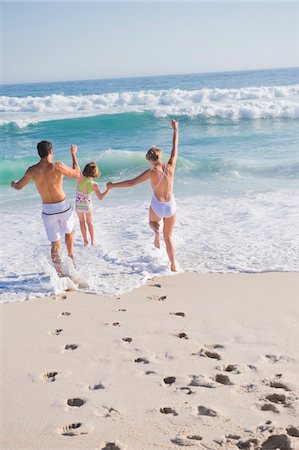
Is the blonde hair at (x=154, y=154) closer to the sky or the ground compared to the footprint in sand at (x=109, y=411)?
closer to the sky

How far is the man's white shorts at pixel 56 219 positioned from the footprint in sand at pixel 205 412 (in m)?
3.37

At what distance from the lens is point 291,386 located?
11.8ft

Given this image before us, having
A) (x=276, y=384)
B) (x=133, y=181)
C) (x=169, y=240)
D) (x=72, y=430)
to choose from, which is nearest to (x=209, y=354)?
(x=276, y=384)

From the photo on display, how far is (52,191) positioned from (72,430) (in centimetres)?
343

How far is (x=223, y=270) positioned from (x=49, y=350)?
272cm

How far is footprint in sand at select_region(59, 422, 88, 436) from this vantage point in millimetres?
3164

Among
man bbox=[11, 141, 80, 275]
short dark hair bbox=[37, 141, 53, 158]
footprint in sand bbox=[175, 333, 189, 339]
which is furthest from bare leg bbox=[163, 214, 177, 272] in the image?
footprint in sand bbox=[175, 333, 189, 339]

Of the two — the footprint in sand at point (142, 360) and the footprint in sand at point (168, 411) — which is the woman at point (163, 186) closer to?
the footprint in sand at point (142, 360)

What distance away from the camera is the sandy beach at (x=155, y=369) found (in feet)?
10.3

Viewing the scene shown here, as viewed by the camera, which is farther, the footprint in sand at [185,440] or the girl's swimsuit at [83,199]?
the girl's swimsuit at [83,199]

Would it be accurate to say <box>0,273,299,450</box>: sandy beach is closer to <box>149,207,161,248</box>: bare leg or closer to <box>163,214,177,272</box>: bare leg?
<box>163,214,177,272</box>: bare leg

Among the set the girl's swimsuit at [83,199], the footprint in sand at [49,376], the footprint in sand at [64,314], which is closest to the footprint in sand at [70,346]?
the footprint in sand at [49,376]

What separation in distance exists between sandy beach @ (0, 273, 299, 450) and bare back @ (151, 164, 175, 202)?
1250 millimetres

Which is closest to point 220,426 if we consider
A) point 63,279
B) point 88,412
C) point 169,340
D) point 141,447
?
point 141,447
